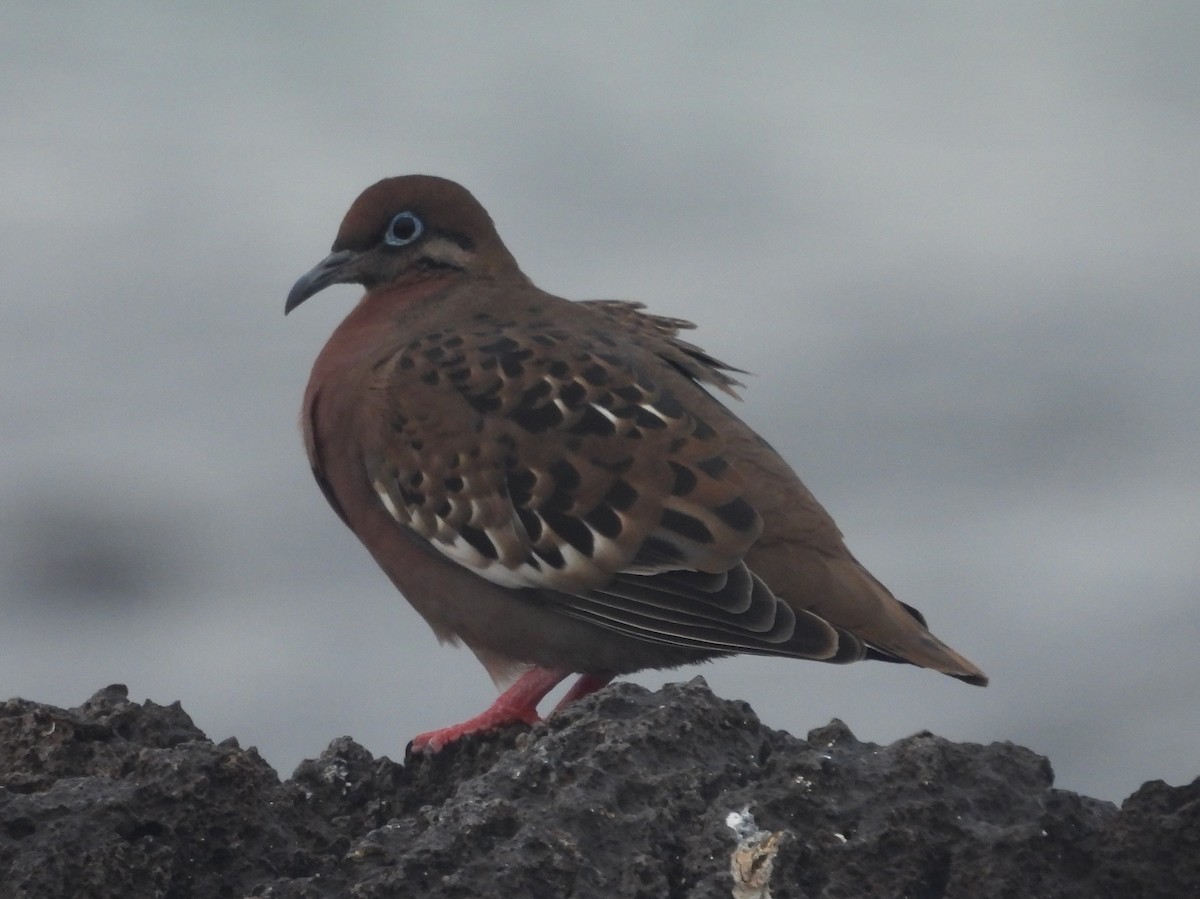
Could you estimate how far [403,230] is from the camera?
6941mm

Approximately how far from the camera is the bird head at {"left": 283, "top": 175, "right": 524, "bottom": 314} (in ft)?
22.6

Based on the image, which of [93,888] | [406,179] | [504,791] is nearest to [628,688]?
[504,791]

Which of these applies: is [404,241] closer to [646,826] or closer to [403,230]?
[403,230]

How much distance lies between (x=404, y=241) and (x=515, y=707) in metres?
2.20

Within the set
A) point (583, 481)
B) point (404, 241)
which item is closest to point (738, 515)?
point (583, 481)

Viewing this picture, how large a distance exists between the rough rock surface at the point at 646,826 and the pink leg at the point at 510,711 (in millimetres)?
758

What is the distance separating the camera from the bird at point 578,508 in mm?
5547

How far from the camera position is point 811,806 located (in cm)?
341

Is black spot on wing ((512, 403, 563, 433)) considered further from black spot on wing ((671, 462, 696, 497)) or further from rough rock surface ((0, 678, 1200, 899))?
rough rock surface ((0, 678, 1200, 899))

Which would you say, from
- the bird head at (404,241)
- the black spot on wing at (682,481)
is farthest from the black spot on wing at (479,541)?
the bird head at (404,241)

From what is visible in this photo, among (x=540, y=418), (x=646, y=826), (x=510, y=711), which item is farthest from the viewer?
(x=540, y=418)

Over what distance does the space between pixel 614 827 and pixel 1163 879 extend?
922 mm

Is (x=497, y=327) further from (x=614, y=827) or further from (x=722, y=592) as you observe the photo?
(x=614, y=827)

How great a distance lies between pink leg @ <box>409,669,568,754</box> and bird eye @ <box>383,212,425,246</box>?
5.94 ft
